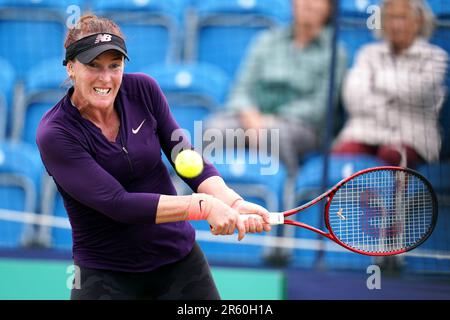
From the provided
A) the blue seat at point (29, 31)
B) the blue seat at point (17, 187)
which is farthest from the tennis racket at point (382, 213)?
the blue seat at point (29, 31)

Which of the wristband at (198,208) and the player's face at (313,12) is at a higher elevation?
the player's face at (313,12)

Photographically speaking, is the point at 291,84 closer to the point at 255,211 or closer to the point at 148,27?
the point at 148,27

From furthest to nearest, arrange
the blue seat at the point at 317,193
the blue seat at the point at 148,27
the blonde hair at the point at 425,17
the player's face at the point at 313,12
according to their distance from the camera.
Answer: the blue seat at the point at 148,27, the player's face at the point at 313,12, the blue seat at the point at 317,193, the blonde hair at the point at 425,17

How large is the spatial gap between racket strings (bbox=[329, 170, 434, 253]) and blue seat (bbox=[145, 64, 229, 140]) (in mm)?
2456

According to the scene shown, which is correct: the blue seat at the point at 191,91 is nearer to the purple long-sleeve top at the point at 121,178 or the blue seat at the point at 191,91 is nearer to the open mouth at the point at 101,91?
the purple long-sleeve top at the point at 121,178

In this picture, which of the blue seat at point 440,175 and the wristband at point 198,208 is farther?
the blue seat at point 440,175

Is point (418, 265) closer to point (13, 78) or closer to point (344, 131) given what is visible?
point (344, 131)

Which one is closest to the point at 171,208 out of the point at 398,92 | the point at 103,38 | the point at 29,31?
the point at 103,38

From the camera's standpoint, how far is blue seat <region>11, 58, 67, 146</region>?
604cm

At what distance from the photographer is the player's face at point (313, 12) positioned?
18.4ft

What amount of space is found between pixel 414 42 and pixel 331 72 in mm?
604

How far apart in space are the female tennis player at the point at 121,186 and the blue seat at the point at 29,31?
3.44m

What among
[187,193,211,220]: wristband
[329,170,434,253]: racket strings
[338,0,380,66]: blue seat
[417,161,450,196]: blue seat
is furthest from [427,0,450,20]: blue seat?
[187,193,211,220]: wristband

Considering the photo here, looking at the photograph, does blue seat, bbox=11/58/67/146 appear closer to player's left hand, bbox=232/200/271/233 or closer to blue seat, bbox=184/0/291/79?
blue seat, bbox=184/0/291/79
